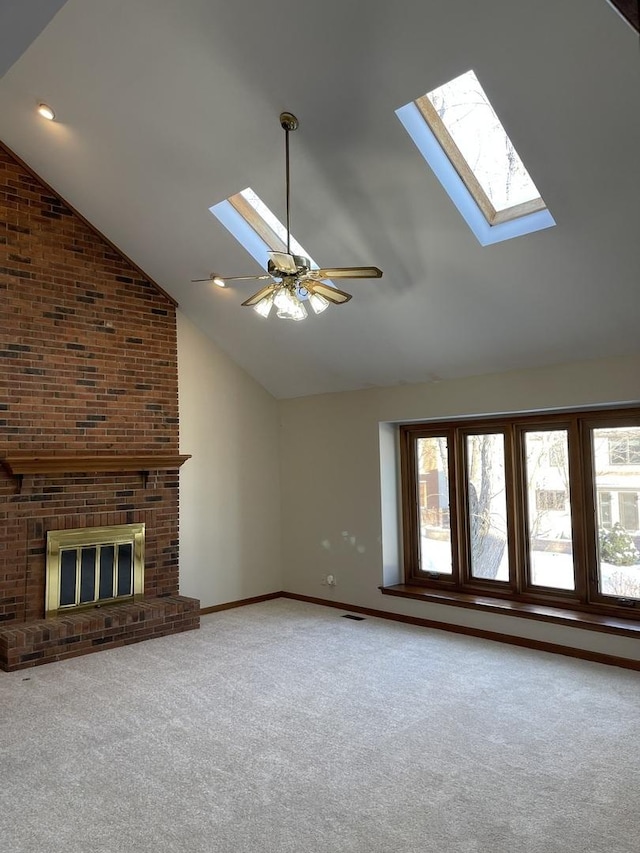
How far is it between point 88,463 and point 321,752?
10.3 feet

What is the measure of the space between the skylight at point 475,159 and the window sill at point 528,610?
2758 mm

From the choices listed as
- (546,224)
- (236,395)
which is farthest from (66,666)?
(546,224)

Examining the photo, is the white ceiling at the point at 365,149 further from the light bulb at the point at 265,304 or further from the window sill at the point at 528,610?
the window sill at the point at 528,610

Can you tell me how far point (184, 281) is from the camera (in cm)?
569

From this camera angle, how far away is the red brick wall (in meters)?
5.02

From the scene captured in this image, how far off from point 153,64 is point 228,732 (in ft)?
12.6

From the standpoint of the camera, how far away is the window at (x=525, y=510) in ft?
15.6

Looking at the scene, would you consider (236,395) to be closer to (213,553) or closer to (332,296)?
(213,553)

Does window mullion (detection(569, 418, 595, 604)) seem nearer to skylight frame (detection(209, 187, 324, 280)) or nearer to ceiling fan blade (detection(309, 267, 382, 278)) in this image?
skylight frame (detection(209, 187, 324, 280))

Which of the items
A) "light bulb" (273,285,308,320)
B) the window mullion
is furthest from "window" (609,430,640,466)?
"light bulb" (273,285,308,320)

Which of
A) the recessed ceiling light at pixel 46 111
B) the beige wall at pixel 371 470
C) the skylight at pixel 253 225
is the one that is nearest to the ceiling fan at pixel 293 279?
the skylight at pixel 253 225

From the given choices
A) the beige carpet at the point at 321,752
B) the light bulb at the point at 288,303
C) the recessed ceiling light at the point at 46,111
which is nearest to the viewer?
the beige carpet at the point at 321,752

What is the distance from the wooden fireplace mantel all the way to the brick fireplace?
0.01 meters

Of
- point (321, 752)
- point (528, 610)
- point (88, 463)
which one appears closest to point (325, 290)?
point (321, 752)
